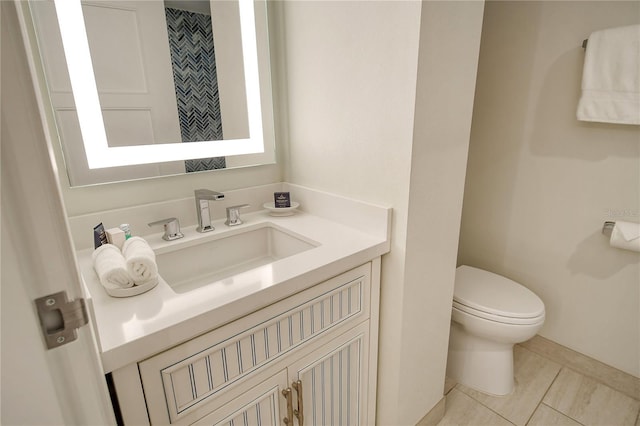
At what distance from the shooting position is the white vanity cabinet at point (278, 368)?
2.29ft

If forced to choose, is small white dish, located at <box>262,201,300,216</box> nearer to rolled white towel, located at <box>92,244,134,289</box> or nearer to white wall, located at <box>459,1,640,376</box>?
rolled white towel, located at <box>92,244,134,289</box>

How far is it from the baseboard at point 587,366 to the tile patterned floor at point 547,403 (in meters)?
0.02

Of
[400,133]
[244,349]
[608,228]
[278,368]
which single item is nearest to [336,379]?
[278,368]

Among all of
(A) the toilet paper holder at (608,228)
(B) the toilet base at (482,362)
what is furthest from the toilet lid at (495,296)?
(A) the toilet paper holder at (608,228)

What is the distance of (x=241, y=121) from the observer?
4.31 ft

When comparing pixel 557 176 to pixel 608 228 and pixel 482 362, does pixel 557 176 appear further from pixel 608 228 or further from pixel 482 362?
pixel 482 362

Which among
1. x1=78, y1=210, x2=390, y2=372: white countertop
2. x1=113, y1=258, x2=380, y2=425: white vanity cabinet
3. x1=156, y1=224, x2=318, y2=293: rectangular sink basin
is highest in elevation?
x1=78, y1=210, x2=390, y2=372: white countertop

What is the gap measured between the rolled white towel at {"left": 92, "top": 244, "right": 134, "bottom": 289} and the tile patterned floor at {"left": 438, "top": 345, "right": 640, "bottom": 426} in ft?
4.56

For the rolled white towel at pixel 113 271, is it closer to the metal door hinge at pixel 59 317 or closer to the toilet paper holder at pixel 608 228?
the metal door hinge at pixel 59 317

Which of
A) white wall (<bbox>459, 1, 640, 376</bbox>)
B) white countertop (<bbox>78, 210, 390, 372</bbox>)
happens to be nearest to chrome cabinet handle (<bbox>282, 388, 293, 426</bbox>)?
white countertop (<bbox>78, 210, 390, 372</bbox>)

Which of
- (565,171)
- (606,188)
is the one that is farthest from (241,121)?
(606,188)

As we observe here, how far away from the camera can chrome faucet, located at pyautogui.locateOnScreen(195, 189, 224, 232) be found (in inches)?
45.6

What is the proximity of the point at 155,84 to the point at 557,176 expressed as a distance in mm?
1730

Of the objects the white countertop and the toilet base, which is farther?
the toilet base
